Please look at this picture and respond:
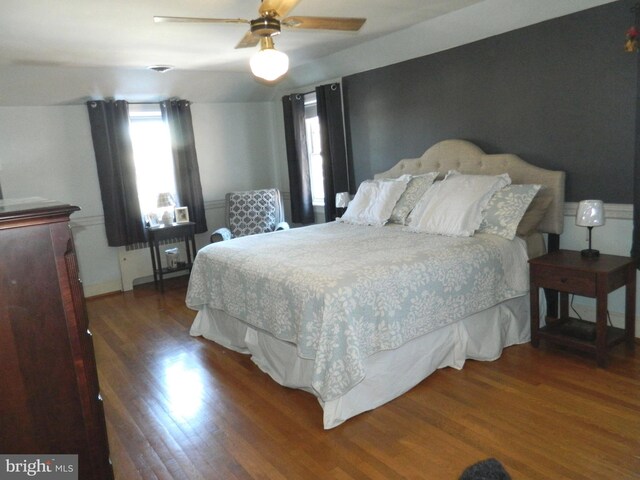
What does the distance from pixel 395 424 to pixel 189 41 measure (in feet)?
10.2

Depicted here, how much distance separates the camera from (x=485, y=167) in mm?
3613

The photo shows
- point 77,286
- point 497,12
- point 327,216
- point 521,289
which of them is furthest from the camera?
point 327,216

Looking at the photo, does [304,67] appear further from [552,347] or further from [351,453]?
[351,453]

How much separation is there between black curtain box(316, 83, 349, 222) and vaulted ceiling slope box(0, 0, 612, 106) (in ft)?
0.77

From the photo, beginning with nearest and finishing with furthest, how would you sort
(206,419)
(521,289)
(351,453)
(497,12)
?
(351,453) < (206,419) < (521,289) < (497,12)

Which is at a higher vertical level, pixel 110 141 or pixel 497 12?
pixel 497 12

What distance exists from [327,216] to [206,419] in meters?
3.05

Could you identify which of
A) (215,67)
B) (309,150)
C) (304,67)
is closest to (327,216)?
(309,150)

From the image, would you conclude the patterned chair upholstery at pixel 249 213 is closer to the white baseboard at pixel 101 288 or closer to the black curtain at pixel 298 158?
the black curtain at pixel 298 158

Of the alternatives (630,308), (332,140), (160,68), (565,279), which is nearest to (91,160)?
(160,68)

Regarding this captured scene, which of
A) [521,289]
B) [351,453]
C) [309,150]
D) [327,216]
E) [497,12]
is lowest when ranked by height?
[351,453]

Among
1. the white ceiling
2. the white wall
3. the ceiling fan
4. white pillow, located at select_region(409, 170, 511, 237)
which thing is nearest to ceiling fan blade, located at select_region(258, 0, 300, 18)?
the ceiling fan

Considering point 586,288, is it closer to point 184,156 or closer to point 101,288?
point 184,156

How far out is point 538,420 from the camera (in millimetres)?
2283
